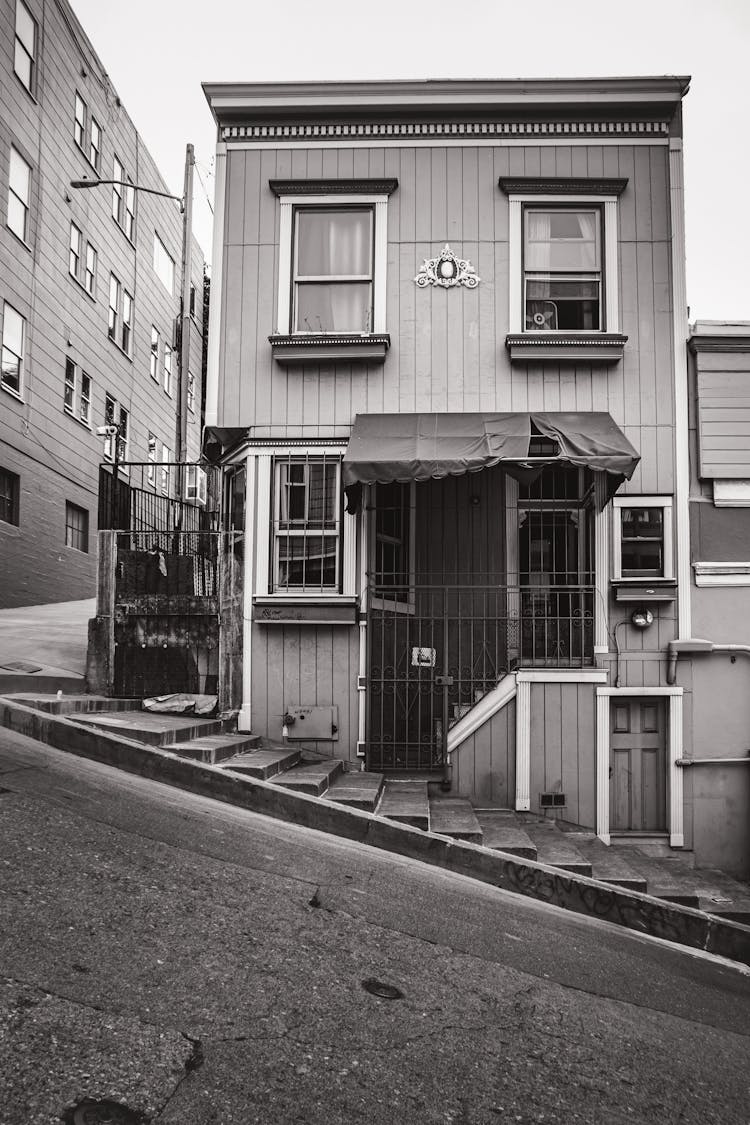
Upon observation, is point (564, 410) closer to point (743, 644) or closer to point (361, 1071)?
point (743, 644)

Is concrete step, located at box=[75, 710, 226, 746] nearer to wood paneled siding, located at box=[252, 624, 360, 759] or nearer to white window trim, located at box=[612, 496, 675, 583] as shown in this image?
wood paneled siding, located at box=[252, 624, 360, 759]

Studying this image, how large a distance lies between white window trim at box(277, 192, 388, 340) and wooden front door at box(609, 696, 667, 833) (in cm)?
519

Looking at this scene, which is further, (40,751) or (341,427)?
(341,427)

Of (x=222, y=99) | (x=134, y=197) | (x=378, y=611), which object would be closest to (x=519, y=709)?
(x=378, y=611)

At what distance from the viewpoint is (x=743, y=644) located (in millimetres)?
9938

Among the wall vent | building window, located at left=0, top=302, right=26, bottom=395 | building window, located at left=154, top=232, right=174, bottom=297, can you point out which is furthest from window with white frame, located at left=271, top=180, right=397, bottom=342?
building window, located at left=154, top=232, right=174, bottom=297

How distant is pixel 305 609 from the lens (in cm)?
989

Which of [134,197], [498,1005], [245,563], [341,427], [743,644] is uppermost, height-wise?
[134,197]

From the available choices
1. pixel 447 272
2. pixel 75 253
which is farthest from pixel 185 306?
pixel 447 272

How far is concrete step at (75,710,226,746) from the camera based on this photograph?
7.86 meters

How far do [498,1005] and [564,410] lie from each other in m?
7.01

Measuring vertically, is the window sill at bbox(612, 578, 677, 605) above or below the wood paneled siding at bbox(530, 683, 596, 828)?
above

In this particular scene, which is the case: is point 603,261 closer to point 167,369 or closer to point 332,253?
point 332,253

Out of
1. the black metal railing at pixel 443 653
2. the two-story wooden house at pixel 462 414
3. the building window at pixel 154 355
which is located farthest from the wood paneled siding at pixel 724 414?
the building window at pixel 154 355
